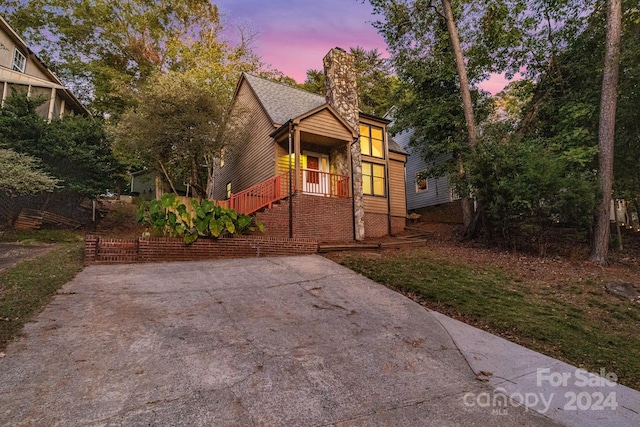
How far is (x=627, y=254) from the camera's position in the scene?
1030 centimetres

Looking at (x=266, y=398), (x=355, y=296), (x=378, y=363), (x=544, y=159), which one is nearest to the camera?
(x=266, y=398)

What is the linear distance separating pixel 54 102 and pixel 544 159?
23.5 m

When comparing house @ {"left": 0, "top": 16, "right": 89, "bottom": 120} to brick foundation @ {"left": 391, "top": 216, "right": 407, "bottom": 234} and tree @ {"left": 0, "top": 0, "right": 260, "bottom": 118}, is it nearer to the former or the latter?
tree @ {"left": 0, "top": 0, "right": 260, "bottom": 118}

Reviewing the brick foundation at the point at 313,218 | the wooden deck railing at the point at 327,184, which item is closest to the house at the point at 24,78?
the wooden deck railing at the point at 327,184

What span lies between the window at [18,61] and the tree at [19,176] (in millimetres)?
12164

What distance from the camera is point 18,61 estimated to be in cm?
1939

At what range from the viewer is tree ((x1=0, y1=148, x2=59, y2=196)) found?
10086 millimetres

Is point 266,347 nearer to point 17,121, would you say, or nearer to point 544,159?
point 544,159

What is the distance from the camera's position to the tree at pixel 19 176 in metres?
10.1

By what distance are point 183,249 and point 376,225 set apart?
27.4 ft

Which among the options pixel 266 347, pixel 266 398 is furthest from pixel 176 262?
pixel 266 398

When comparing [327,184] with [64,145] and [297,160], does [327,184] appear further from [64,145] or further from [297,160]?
[64,145]

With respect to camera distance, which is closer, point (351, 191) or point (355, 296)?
point (355, 296)

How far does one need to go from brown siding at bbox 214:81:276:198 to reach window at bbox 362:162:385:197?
14.5ft
